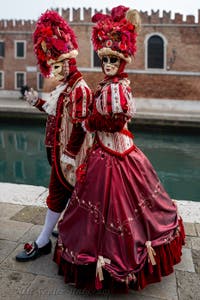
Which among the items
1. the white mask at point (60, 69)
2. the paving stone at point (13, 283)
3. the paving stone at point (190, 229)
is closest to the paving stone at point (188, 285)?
the paving stone at point (190, 229)

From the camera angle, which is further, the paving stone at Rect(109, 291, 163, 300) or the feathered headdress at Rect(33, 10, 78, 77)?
the feathered headdress at Rect(33, 10, 78, 77)

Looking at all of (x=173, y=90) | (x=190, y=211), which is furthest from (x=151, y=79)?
(x=190, y=211)

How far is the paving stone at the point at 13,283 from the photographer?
1904mm

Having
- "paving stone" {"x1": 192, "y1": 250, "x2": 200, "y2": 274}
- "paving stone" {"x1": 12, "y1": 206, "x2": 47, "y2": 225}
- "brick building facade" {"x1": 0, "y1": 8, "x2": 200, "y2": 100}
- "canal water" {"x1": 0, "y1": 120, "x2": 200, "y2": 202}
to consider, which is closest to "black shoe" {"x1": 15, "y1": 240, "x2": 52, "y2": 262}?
"paving stone" {"x1": 12, "y1": 206, "x2": 47, "y2": 225}

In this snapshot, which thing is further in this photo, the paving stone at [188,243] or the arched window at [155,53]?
the arched window at [155,53]

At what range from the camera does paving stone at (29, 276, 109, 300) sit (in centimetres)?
191

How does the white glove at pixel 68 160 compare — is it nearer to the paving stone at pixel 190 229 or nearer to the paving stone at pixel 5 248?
the paving stone at pixel 5 248

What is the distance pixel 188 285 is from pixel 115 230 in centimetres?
57

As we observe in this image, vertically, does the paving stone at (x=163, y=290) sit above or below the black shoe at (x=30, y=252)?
below

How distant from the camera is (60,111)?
229cm

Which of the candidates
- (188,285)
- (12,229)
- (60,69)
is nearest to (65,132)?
(60,69)

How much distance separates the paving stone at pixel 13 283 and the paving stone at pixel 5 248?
0.61ft

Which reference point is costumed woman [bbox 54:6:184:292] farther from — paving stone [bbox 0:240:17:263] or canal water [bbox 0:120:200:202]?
canal water [bbox 0:120:200:202]

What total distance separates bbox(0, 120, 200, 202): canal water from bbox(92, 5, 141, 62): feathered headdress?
4.51 meters
